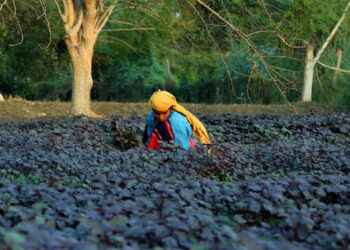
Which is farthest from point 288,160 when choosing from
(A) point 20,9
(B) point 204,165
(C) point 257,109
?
(A) point 20,9

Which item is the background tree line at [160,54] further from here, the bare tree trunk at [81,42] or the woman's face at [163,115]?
the woman's face at [163,115]

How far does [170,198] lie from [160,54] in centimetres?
2024

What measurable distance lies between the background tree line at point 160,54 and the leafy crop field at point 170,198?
18.2ft

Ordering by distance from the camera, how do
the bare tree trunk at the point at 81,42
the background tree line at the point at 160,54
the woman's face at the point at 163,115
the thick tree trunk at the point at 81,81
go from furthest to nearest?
the background tree line at the point at 160,54
the thick tree trunk at the point at 81,81
the bare tree trunk at the point at 81,42
the woman's face at the point at 163,115

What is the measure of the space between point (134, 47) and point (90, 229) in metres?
16.8

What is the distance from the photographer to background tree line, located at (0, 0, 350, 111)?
611 inches

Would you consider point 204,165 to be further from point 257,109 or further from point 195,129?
point 257,109

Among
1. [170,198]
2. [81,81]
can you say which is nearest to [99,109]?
[81,81]

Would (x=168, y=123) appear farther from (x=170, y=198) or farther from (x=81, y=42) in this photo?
(x=81, y=42)

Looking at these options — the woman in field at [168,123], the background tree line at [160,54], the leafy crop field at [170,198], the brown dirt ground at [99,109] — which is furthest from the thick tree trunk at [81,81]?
the woman in field at [168,123]

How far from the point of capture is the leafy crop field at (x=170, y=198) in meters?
3.28

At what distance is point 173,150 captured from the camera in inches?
267

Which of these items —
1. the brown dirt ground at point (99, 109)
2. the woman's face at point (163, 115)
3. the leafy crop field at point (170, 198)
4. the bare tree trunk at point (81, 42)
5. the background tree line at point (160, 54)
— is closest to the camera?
the leafy crop field at point (170, 198)

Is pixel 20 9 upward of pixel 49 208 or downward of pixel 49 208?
upward
